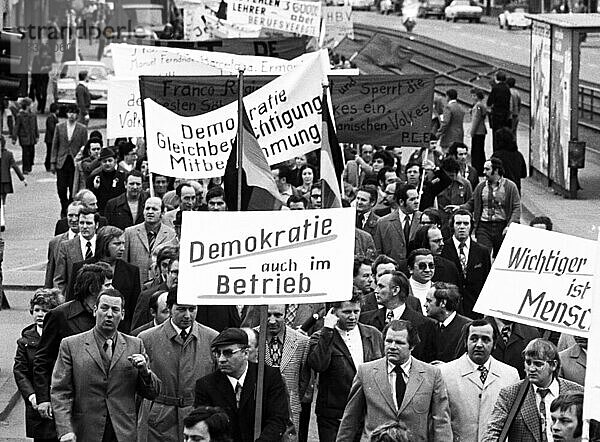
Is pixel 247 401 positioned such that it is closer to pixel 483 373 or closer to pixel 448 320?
pixel 483 373

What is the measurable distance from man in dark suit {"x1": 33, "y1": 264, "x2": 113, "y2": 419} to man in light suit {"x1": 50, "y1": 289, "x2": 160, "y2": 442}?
0.44 m

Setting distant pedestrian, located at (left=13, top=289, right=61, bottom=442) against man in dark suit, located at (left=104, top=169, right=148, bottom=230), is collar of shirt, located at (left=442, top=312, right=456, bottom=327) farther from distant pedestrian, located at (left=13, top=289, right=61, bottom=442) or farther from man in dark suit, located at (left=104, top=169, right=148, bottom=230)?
man in dark suit, located at (left=104, top=169, right=148, bottom=230)

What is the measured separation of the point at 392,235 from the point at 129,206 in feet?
9.28

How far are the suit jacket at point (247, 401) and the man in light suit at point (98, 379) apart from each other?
0.60 meters

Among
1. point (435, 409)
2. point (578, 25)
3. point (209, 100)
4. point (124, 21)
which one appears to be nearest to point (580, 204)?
point (578, 25)

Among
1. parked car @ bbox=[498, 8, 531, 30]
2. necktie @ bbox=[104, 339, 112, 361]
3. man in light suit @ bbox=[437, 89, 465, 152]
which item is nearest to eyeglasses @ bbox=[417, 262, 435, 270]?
necktie @ bbox=[104, 339, 112, 361]

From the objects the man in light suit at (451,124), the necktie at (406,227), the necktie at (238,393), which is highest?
the necktie at (238,393)

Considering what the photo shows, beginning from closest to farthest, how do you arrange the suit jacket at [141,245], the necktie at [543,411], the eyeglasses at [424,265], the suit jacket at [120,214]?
the necktie at [543,411] → the eyeglasses at [424,265] → the suit jacket at [141,245] → the suit jacket at [120,214]

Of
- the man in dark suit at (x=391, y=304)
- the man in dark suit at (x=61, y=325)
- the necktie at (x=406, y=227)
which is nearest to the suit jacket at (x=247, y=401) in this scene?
the man in dark suit at (x=61, y=325)

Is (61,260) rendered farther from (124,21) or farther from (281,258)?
(124,21)

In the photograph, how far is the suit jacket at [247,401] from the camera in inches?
345

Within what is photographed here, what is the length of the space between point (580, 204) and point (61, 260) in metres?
13.4

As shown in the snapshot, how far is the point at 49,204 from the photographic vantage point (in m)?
27.0

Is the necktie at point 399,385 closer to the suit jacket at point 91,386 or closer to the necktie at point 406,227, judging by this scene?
the suit jacket at point 91,386
